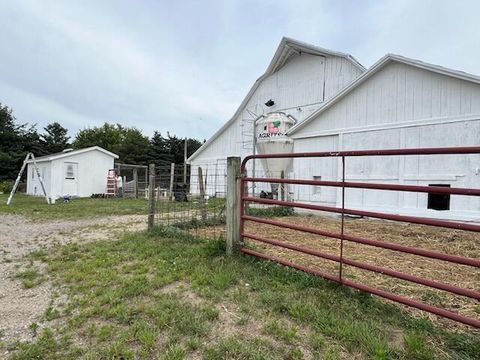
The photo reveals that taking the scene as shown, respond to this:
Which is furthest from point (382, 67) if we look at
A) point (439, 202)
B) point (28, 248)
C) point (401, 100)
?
point (28, 248)

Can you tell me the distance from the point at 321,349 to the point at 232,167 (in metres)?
2.49

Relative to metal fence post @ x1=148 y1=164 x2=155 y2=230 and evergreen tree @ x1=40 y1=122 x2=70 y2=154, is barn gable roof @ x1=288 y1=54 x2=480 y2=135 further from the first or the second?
evergreen tree @ x1=40 y1=122 x2=70 y2=154

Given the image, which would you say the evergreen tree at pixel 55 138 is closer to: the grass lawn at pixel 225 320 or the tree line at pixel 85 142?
the tree line at pixel 85 142

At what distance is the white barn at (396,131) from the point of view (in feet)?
22.0

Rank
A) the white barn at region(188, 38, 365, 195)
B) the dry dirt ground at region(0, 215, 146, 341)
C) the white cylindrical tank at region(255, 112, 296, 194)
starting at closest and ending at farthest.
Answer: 1. the dry dirt ground at region(0, 215, 146, 341)
2. the white cylindrical tank at region(255, 112, 296, 194)
3. the white barn at region(188, 38, 365, 195)

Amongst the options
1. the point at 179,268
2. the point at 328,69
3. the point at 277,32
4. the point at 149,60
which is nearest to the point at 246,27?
the point at 277,32

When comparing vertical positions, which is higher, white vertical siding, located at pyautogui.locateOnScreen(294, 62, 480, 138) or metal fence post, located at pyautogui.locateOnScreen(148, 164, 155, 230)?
white vertical siding, located at pyautogui.locateOnScreen(294, 62, 480, 138)

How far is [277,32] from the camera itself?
44.3 feet

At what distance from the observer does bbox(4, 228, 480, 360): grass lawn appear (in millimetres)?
2014

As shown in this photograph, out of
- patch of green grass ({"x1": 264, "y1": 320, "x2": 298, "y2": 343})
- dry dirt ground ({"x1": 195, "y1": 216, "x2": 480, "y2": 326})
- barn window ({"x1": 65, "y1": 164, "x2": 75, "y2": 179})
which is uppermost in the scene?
barn window ({"x1": 65, "y1": 164, "x2": 75, "y2": 179})

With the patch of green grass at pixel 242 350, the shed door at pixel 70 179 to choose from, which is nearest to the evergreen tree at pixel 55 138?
the shed door at pixel 70 179

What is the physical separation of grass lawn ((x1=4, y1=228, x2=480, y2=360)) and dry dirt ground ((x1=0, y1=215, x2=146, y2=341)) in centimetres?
20

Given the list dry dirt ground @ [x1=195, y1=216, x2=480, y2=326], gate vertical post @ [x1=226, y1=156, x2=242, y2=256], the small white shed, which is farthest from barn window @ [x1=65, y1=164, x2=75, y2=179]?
gate vertical post @ [x1=226, y1=156, x2=242, y2=256]

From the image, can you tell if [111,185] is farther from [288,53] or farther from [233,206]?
[233,206]
